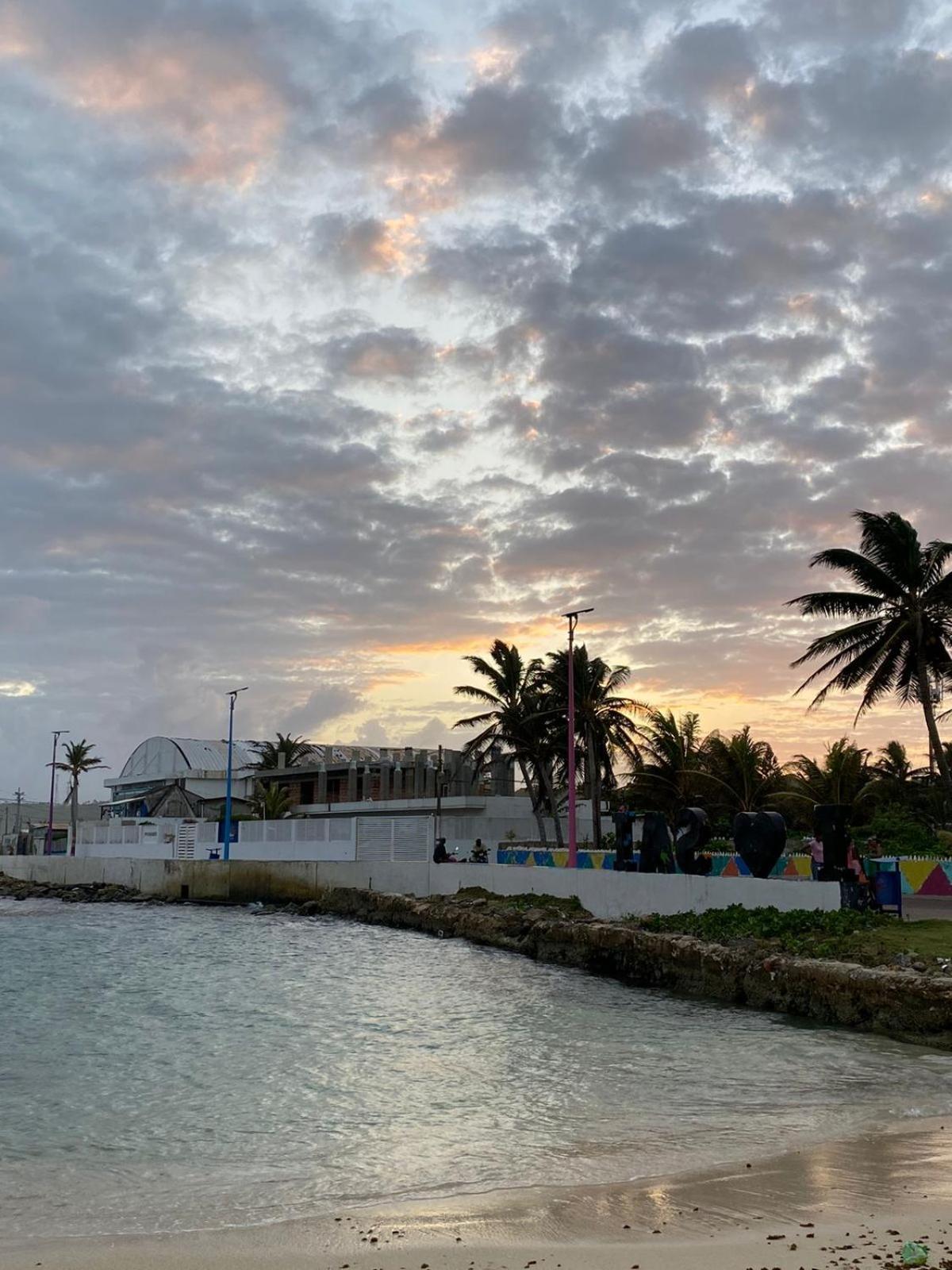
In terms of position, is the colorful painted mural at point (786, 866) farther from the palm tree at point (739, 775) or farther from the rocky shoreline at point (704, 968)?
the palm tree at point (739, 775)

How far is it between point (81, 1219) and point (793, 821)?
43.6 m

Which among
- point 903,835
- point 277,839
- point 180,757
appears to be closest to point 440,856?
point 277,839

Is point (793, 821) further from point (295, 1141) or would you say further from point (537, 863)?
point (295, 1141)

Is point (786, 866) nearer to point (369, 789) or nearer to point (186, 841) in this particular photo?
point (186, 841)

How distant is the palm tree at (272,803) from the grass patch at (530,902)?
99.1ft

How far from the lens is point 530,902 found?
34344mm

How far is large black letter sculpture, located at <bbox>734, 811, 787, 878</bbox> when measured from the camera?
26.7 meters

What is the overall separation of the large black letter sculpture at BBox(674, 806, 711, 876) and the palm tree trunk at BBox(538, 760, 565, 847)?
25967 millimetres

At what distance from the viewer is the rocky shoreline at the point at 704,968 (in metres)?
16.6

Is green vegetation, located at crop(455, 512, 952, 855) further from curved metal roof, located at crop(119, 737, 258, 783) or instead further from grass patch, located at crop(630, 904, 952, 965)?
curved metal roof, located at crop(119, 737, 258, 783)

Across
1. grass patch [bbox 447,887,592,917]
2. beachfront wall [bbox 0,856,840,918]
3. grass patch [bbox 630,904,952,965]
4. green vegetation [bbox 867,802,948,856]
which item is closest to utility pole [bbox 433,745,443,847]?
beachfront wall [bbox 0,856,840,918]

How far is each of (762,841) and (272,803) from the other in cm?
4781

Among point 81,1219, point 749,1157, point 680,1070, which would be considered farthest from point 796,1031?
point 81,1219

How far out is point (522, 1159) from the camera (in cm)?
1009
